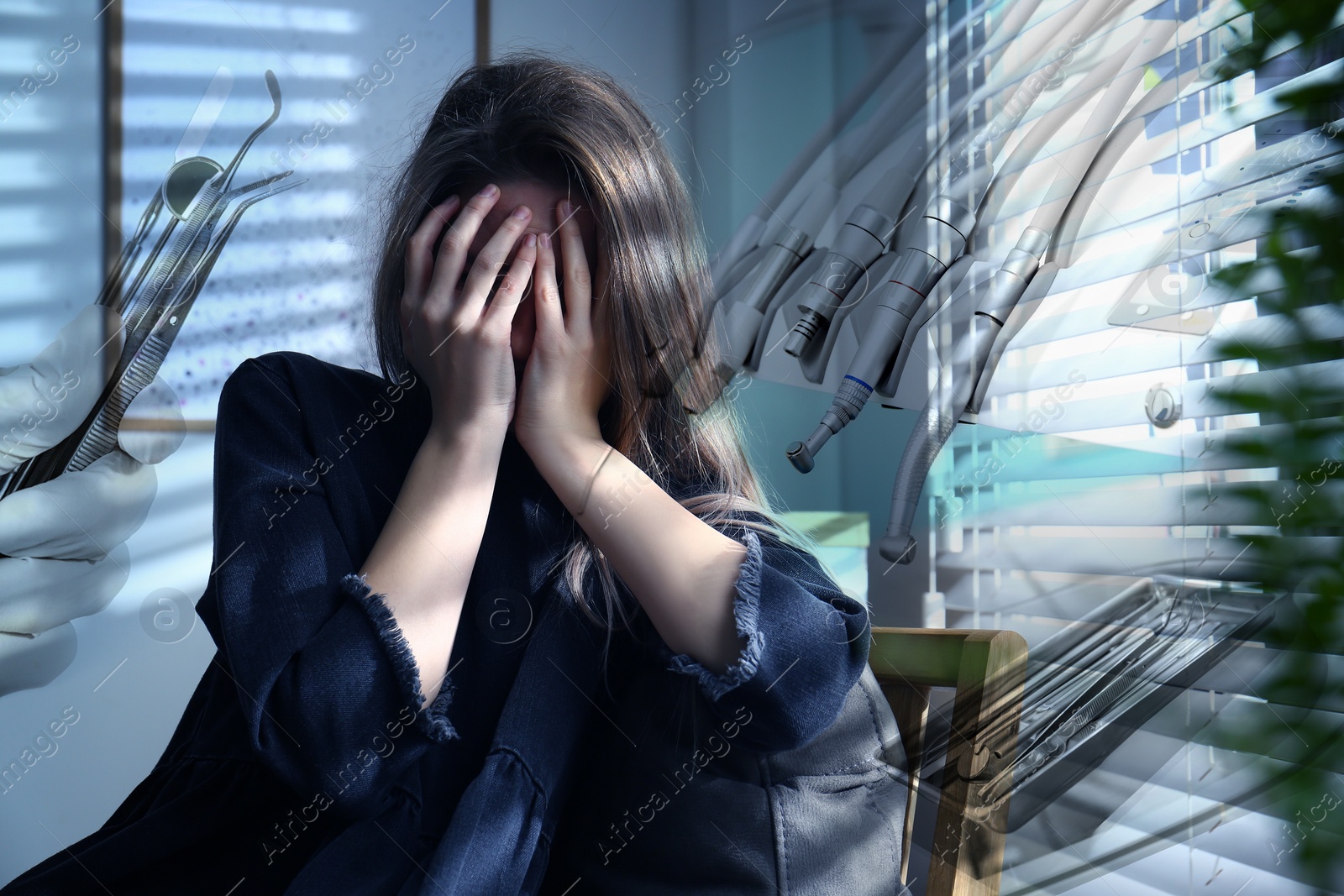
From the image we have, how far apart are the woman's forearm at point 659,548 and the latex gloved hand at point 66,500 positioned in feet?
2.19

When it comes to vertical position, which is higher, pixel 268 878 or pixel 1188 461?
pixel 1188 461

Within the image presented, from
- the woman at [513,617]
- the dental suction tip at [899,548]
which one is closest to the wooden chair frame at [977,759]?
the woman at [513,617]

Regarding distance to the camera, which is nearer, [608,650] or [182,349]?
[608,650]

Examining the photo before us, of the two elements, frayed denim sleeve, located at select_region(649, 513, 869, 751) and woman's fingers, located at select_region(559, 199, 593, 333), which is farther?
woman's fingers, located at select_region(559, 199, 593, 333)

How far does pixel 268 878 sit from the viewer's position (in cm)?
47

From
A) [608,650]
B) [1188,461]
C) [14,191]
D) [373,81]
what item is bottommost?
[608,650]

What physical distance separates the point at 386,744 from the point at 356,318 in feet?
2.59

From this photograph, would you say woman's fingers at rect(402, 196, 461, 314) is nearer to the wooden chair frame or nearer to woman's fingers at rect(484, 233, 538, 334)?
woman's fingers at rect(484, 233, 538, 334)

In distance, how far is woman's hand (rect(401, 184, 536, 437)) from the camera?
50 cm

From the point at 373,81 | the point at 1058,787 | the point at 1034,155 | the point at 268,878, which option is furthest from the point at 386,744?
the point at 373,81

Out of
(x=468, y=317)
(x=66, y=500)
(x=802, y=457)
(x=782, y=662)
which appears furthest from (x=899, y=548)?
(x=66, y=500)

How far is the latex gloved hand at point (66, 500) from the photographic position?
0.85m

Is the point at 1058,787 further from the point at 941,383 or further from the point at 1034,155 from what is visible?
the point at 1034,155

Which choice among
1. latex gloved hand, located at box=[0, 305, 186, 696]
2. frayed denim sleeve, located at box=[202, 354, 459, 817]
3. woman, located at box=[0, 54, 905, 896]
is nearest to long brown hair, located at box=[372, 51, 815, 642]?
woman, located at box=[0, 54, 905, 896]
